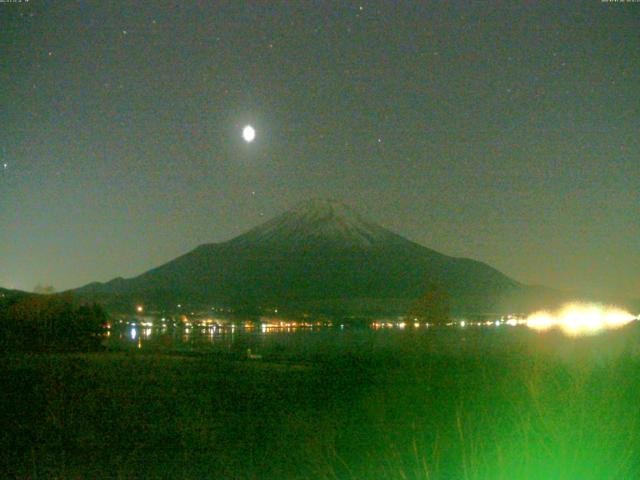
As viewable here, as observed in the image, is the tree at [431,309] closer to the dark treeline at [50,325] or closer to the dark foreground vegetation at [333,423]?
the dark treeline at [50,325]

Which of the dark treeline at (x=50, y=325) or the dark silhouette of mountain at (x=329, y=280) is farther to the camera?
the dark silhouette of mountain at (x=329, y=280)

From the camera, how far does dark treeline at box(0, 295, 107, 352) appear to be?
1785 inches

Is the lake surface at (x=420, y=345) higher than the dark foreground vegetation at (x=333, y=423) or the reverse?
higher

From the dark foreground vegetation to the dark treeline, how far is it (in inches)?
743

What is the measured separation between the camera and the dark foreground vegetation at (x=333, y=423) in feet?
35.7

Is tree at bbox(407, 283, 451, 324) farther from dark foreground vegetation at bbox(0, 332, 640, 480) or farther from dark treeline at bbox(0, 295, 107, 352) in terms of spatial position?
dark foreground vegetation at bbox(0, 332, 640, 480)

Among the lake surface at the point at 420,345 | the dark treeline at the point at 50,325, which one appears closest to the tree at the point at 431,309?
the lake surface at the point at 420,345

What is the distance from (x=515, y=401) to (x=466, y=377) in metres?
7.48

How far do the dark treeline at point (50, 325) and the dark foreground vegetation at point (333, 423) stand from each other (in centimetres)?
1887

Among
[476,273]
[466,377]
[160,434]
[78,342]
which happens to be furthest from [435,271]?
[160,434]

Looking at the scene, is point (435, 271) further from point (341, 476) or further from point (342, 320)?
point (341, 476)

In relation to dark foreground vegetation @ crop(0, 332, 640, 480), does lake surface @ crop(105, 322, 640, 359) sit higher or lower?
higher

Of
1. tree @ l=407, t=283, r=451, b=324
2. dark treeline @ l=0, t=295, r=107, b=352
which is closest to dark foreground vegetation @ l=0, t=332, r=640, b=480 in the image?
dark treeline @ l=0, t=295, r=107, b=352

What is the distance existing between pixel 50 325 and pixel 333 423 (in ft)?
115
